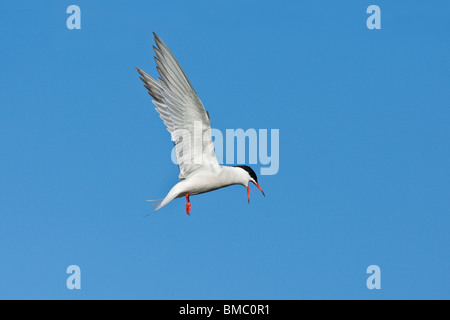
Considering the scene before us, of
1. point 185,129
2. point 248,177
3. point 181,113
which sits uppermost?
point 181,113

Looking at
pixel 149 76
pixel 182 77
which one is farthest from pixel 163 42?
pixel 149 76

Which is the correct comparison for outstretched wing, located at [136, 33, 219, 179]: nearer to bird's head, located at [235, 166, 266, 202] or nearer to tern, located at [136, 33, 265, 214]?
tern, located at [136, 33, 265, 214]

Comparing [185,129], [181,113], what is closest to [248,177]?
[185,129]

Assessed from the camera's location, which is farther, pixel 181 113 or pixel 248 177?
pixel 248 177

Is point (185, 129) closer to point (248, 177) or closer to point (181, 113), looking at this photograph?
point (181, 113)

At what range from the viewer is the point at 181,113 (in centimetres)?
919

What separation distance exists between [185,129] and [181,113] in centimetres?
27

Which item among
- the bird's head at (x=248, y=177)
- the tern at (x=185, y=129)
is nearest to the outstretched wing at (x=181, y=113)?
the tern at (x=185, y=129)

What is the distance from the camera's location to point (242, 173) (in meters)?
10.0

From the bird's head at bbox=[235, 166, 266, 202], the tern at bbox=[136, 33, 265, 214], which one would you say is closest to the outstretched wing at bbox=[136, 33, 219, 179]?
the tern at bbox=[136, 33, 265, 214]

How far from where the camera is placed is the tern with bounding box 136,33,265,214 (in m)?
8.95

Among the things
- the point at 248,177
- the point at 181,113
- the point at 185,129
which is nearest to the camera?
the point at 181,113

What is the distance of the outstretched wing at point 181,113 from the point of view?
8.91 metres

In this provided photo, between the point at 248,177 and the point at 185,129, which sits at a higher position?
the point at 185,129
